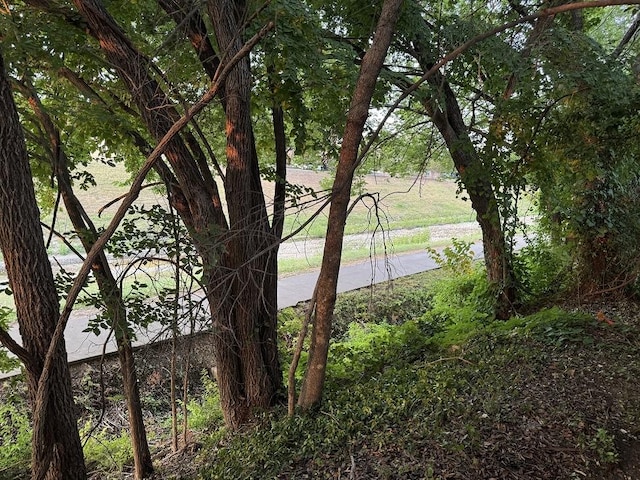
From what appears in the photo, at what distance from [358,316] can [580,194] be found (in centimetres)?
463

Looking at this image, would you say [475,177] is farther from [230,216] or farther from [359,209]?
[230,216]

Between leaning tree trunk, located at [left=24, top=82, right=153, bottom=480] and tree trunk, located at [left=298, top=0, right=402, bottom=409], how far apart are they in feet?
4.77

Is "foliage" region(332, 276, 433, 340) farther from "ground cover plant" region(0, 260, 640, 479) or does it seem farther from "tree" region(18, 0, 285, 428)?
"tree" region(18, 0, 285, 428)

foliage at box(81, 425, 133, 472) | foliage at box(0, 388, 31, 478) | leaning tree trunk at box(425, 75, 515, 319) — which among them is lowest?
foliage at box(81, 425, 133, 472)

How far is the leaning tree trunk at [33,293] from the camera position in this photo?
256 centimetres

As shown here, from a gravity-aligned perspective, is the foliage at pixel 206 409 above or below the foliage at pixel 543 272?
below

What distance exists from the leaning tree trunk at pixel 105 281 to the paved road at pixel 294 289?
883 millimetres

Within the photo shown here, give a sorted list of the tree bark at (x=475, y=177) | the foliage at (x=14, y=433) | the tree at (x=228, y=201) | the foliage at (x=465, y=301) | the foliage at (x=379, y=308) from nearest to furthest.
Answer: the tree at (x=228, y=201) → the tree bark at (x=475, y=177) → the foliage at (x=14, y=433) → the foliage at (x=465, y=301) → the foliage at (x=379, y=308)

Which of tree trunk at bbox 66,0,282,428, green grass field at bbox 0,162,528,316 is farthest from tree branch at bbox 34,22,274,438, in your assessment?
green grass field at bbox 0,162,528,316

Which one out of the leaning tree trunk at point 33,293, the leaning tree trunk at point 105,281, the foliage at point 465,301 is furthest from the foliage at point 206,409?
the foliage at point 465,301

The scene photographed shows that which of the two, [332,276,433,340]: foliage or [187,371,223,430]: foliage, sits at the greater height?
[332,276,433,340]: foliage

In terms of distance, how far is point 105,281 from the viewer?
333 cm

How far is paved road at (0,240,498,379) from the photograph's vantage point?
6.09 m

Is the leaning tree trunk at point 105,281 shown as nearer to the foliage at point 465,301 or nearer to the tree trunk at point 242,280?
the tree trunk at point 242,280
